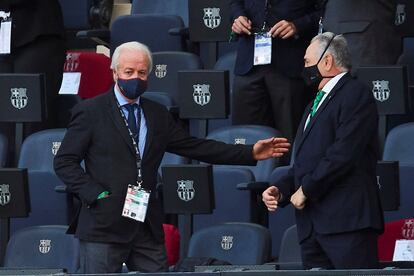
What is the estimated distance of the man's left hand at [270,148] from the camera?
22.6ft

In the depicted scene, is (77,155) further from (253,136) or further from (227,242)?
(253,136)

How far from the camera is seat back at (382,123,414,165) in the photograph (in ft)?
26.7

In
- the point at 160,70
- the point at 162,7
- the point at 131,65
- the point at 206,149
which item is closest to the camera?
the point at 131,65

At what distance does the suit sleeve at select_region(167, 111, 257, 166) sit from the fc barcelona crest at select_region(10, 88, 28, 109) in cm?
187

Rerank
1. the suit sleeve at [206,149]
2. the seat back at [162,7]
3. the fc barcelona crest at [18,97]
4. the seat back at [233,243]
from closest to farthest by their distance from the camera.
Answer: the suit sleeve at [206,149] → the seat back at [233,243] → the fc barcelona crest at [18,97] → the seat back at [162,7]

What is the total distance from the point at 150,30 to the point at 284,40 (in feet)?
4.44

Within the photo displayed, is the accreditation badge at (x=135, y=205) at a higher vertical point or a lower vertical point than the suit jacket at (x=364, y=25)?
lower

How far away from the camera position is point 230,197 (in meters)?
8.27

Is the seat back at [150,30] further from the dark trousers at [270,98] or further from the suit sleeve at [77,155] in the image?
the suit sleeve at [77,155]

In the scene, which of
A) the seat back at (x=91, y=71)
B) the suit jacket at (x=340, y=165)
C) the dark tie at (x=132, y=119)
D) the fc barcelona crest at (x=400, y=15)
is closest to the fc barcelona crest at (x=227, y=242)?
the suit jacket at (x=340, y=165)

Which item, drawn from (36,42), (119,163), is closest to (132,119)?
(119,163)

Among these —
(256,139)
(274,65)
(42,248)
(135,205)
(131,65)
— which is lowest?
(42,248)

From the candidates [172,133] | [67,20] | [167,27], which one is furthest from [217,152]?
[67,20]

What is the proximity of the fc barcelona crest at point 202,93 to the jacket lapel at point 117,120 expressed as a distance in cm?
147
